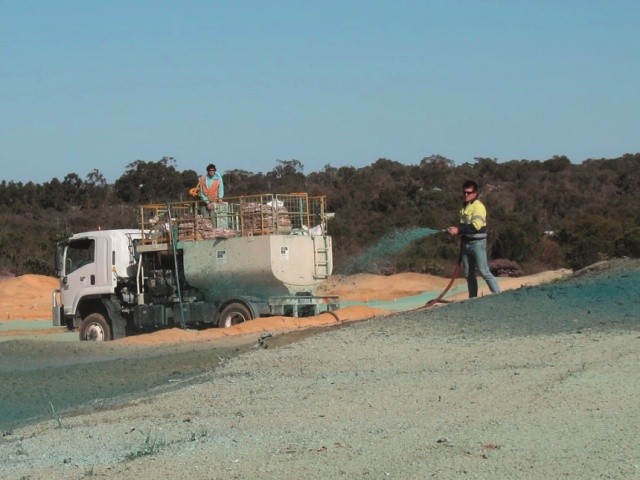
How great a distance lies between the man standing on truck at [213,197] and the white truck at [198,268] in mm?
44

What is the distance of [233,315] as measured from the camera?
73.6 ft

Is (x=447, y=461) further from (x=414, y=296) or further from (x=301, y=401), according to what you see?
(x=414, y=296)

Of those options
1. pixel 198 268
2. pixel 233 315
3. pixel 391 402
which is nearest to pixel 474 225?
pixel 233 315

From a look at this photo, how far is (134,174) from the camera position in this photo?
76625 millimetres

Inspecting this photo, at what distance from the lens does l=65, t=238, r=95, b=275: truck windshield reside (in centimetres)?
2411

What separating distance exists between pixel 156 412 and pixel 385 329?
5131 millimetres

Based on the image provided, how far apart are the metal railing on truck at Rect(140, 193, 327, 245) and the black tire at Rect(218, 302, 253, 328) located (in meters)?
1.43

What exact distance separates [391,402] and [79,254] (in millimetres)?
15395

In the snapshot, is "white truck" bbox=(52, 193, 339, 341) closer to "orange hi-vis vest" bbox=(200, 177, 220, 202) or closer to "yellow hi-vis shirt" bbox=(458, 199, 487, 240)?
"orange hi-vis vest" bbox=(200, 177, 220, 202)

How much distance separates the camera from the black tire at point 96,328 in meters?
23.9

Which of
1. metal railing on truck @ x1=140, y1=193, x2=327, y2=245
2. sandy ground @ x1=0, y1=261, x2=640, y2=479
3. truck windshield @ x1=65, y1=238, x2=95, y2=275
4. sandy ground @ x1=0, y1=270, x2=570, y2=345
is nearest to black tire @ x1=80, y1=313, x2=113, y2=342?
truck windshield @ x1=65, y1=238, x2=95, y2=275

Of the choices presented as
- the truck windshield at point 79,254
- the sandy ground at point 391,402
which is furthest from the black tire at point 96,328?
the sandy ground at point 391,402

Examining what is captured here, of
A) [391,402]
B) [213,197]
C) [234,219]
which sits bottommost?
[391,402]

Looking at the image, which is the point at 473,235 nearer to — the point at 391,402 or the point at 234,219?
the point at 234,219
